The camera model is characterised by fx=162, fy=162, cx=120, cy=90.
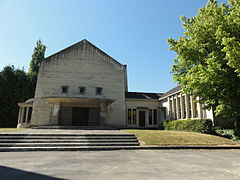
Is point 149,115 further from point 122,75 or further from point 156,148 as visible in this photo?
point 156,148

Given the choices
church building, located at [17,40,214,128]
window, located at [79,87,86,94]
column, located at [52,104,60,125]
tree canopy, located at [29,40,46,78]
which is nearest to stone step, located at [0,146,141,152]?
column, located at [52,104,60,125]

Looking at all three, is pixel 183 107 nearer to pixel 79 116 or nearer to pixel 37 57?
pixel 79 116

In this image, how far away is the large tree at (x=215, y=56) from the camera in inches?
420

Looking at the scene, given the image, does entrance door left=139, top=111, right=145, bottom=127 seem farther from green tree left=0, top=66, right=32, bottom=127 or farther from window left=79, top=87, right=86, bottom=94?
green tree left=0, top=66, right=32, bottom=127

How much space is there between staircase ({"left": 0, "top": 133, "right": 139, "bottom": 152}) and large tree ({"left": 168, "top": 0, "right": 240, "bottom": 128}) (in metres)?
6.45

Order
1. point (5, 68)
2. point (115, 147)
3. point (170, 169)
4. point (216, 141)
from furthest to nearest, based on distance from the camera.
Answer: point (5, 68) → point (216, 141) → point (115, 147) → point (170, 169)

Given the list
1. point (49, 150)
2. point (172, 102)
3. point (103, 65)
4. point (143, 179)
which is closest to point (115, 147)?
point (49, 150)

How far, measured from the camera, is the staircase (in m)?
8.85

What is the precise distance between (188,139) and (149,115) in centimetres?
1369

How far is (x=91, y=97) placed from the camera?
22.3 m

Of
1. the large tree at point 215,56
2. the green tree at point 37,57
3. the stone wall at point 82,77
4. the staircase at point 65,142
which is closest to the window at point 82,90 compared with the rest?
the stone wall at point 82,77

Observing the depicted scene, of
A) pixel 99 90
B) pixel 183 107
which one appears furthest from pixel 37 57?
pixel 183 107

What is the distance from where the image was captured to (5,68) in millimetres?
29953

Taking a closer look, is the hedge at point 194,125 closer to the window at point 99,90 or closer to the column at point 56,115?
the window at point 99,90
